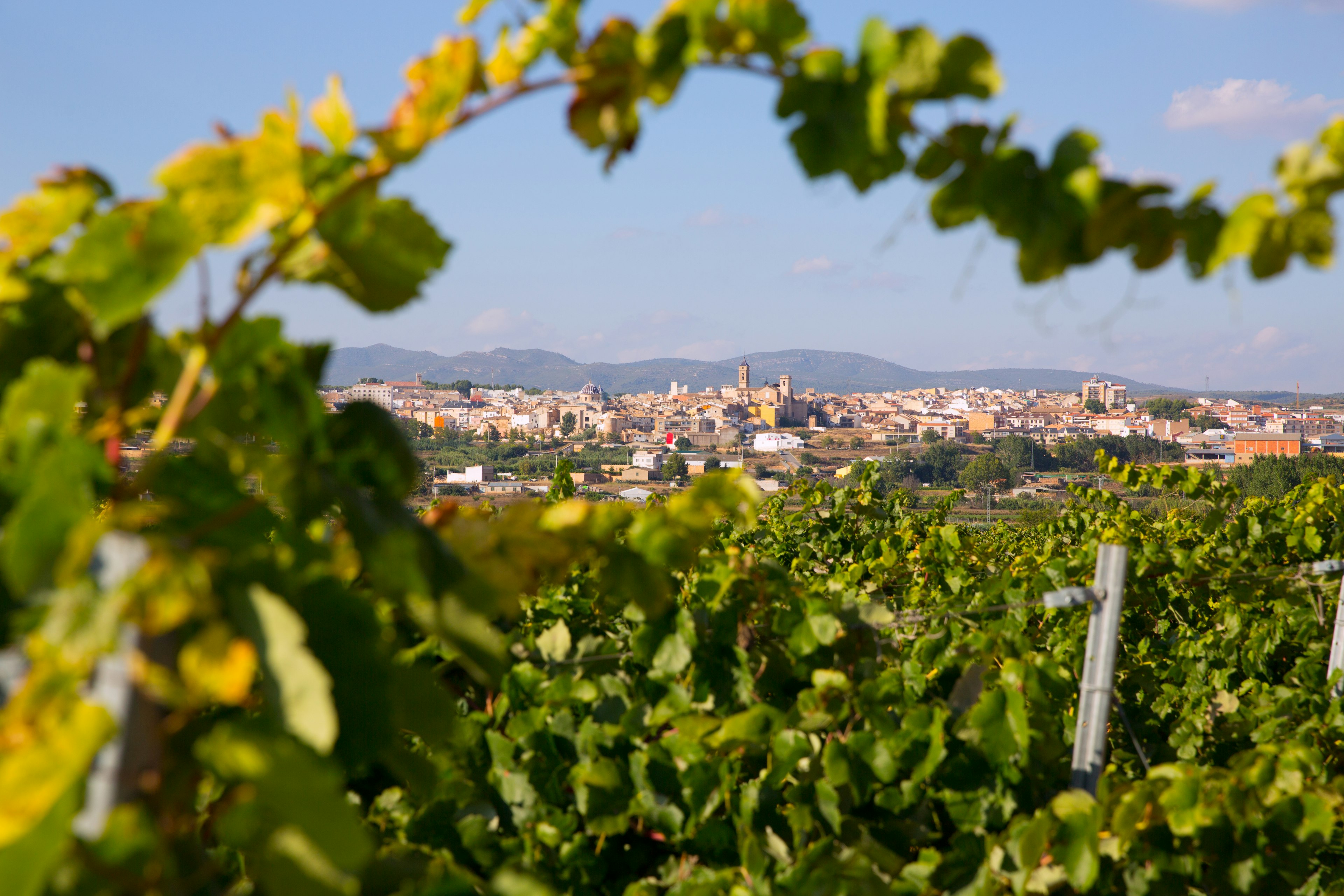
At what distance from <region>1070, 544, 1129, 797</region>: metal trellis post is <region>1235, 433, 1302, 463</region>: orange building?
61.0m

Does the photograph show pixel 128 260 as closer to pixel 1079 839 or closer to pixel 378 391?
pixel 1079 839

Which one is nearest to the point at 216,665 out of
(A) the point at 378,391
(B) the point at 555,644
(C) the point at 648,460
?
(B) the point at 555,644

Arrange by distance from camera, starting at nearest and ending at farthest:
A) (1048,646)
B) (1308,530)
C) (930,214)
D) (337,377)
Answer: (930,214) → (1048,646) → (1308,530) → (337,377)

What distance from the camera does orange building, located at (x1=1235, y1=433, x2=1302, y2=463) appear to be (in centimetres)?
5585

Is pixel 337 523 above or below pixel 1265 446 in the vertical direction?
above

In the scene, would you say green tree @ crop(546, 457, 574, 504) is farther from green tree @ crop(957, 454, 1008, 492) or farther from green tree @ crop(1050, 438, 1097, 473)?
green tree @ crop(1050, 438, 1097, 473)

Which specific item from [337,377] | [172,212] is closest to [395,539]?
[172,212]

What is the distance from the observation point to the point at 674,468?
5278cm

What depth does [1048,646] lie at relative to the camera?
9.93ft

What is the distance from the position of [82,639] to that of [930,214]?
2.23 ft

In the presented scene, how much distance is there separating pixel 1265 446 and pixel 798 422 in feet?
132

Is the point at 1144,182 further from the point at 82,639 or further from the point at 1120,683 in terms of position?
the point at 1120,683

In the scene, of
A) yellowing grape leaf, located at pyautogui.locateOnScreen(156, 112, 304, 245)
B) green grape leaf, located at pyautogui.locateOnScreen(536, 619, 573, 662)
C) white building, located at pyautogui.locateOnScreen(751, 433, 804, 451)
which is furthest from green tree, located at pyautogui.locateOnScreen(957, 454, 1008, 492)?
yellowing grape leaf, located at pyautogui.locateOnScreen(156, 112, 304, 245)

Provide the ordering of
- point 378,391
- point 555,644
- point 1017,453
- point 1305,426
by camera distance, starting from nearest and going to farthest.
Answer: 1. point 555,644
2. point 1017,453
3. point 1305,426
4. point 378,391
